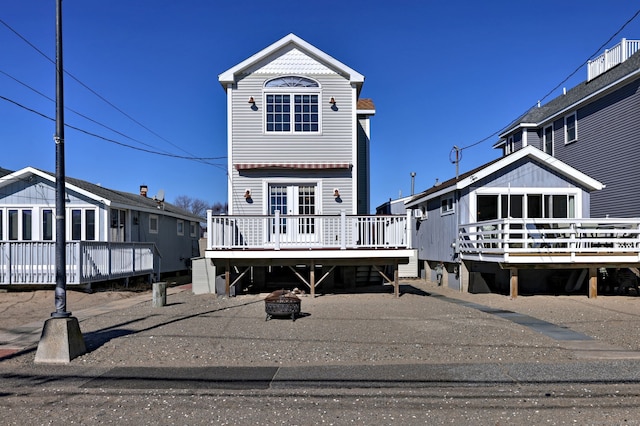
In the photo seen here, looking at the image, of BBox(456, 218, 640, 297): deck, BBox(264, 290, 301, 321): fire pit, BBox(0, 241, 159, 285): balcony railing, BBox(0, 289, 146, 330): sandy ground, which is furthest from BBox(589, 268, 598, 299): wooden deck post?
BBox(0, 241, 159, 285): balcony railing

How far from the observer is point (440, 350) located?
8.02m

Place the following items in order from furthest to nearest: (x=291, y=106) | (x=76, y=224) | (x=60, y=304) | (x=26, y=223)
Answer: (x=76, y=224) → (x=26, y=223) → (x=291, y=106) → (x=60, y=304)

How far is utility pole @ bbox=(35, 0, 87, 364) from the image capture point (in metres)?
7.59

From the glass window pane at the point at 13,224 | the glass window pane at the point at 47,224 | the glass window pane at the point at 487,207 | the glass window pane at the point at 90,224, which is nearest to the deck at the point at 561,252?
the glass window pane at the point at 487,207

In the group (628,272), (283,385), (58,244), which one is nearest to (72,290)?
(58,244)

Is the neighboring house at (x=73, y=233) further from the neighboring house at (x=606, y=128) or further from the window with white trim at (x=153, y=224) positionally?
the neighboring house at (x=606, y=128)

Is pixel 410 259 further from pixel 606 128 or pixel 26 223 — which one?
pixel 26 223

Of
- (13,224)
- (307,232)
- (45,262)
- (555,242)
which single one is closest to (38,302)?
(45,262)

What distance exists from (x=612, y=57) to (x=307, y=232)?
15318 mm

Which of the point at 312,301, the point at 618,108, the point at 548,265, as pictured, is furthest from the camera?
the point at 618,108

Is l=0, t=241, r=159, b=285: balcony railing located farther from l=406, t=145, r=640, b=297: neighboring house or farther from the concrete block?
l=406, t=145, r=640, b=297: neighboring house

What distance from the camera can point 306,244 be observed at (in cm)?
1507

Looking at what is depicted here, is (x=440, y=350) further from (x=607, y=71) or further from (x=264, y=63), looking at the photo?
(x=607, y=71)

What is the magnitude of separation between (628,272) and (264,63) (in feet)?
42.5
